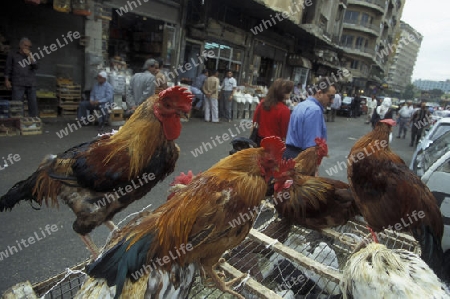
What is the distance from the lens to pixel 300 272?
239 cm

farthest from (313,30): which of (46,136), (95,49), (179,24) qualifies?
(46,136)

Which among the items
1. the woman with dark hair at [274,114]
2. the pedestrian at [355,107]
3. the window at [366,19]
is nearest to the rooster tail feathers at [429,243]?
the woman with dark hair at [274,114]

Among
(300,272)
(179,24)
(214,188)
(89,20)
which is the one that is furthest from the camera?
(179,24)

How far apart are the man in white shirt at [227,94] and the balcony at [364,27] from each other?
41881mm

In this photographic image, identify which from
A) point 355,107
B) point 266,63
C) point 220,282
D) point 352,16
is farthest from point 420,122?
point 352,16

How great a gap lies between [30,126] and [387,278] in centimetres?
760

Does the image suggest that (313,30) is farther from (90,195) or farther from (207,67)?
(90,195)

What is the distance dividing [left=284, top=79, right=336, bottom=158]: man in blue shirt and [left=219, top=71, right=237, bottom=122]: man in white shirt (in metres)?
8.38

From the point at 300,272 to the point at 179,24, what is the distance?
11094mm

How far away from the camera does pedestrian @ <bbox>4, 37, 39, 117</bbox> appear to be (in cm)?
661

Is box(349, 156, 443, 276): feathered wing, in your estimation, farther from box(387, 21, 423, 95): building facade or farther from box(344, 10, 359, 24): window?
box(387, 21, 423, 95): building facade

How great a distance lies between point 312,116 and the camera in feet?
11.4

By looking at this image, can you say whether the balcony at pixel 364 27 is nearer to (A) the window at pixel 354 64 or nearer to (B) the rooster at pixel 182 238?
(A) the window at pixel 354 64

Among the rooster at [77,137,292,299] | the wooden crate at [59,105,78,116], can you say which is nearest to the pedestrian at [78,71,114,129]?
the wooden crate at [59,105,78,116]
